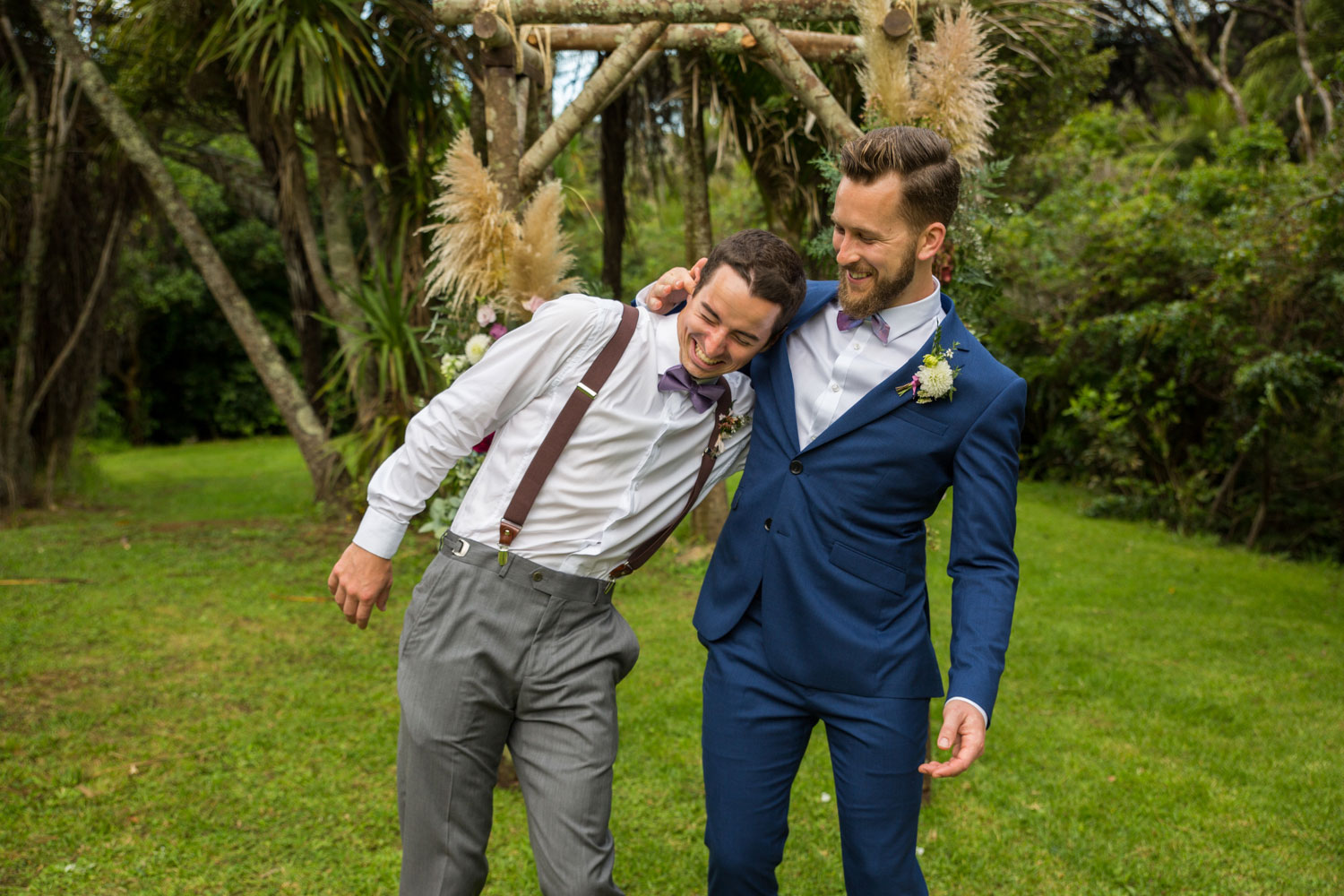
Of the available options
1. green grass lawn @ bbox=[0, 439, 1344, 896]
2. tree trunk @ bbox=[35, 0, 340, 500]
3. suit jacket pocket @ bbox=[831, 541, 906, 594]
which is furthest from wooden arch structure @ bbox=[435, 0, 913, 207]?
tree trunk @ bbox=[35, 0, 340, 500]

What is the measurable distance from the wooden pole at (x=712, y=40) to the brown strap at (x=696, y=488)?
8.33 ft

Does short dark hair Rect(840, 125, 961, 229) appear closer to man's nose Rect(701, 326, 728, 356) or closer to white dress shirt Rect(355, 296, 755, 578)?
man's nose Rect(701, 326, 728, 356)

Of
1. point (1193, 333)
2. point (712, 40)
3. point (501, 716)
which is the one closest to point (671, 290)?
point (501, 716)

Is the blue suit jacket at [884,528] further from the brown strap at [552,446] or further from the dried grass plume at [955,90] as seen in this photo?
the dried grass plume at [955,90]

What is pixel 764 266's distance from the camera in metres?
2.14

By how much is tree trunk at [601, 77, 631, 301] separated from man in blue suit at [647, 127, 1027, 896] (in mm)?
5926

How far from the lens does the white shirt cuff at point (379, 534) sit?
7.11 ft

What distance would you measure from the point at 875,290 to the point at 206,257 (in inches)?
294

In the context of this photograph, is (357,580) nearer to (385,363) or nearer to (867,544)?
(867,544)

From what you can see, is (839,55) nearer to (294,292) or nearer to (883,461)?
(883,461)

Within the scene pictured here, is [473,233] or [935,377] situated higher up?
[473,233]

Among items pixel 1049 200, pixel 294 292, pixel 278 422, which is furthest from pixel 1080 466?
pixel 278 422

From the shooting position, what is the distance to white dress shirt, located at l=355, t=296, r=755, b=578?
2168 millimetres

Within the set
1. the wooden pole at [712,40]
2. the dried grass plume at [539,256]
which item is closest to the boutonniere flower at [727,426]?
the dried grass plume at [539,256]
